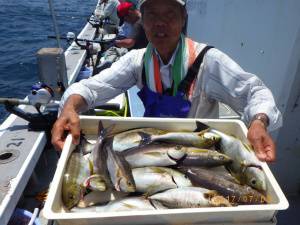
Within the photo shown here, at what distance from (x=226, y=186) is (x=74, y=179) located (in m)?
0.66

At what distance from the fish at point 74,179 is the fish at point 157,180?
23 cm

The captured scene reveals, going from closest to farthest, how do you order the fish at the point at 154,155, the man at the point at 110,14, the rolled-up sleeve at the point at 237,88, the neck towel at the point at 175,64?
the fish at the point at 154,155 → the rolled-up sleeve at the point at 237,88 → the neck towel at the point at 175,64 → the man at the point at 110,14

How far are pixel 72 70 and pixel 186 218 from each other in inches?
165

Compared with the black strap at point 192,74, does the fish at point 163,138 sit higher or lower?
lower

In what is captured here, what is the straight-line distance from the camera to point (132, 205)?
1220 millimetres

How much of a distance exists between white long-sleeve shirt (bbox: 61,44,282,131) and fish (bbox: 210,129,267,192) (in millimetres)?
309

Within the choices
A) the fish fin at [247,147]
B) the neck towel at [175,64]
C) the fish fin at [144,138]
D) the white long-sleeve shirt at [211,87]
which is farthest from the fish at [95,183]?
the neck towel at [175,64]

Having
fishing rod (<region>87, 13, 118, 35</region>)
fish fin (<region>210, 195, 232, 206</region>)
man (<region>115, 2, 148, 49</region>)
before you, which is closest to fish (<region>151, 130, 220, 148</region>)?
fish fin (<region>210, 195, 232, 206</region>)

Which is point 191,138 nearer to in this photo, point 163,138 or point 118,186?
point 163,138

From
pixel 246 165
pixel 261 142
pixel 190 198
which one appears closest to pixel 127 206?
pixel 190 198

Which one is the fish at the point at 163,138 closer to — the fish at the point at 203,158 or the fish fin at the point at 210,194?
the fish at the point at 203,158

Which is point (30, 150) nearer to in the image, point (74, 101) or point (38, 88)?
point (38, 88)

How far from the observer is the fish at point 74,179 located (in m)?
1.30

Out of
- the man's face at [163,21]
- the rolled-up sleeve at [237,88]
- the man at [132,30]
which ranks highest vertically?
the man's face at [163,21]
